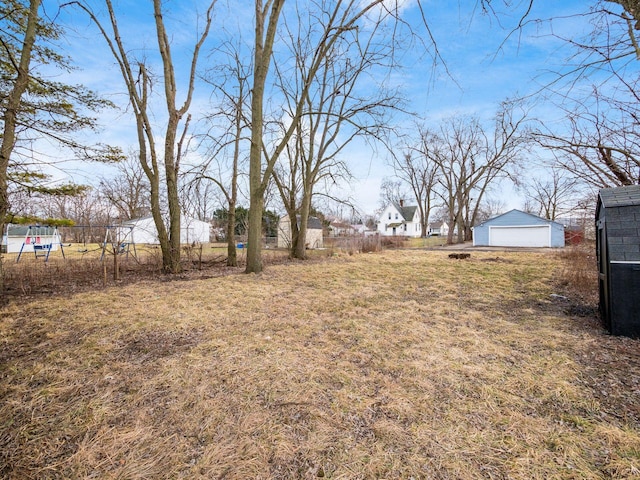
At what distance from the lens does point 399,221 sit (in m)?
46.7

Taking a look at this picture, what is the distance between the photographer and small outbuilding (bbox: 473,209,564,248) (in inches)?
831

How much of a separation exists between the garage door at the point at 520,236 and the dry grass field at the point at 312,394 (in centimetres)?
2091

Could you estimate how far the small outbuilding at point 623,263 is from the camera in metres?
3.32

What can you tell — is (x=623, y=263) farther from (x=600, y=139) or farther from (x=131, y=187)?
(x=131, y=187)

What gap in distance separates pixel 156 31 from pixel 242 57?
117 inches

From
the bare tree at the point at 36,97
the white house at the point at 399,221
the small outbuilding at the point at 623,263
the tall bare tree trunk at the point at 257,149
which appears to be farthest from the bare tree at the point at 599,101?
the white house at the point at 399,221

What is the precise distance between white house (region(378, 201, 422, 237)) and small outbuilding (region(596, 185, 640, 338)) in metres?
43.5

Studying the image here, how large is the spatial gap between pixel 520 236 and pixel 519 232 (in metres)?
0.31

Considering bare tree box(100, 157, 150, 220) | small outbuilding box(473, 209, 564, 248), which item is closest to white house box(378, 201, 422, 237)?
small outbuilding box(473, 209, 564, 248)

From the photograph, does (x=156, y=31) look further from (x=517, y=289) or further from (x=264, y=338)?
(x=517, y=289)

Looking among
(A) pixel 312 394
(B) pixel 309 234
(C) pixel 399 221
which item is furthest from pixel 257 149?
(C) pixel 399 221

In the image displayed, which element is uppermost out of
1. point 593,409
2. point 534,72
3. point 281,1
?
point 281,1

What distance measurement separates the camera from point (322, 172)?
1255 centimetres

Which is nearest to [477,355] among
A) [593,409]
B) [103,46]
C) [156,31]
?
[593,409]
